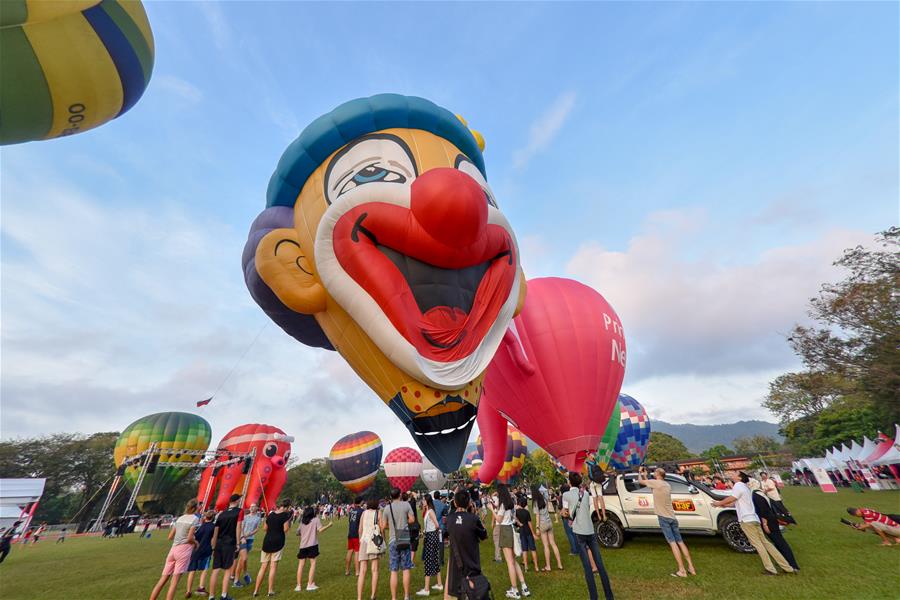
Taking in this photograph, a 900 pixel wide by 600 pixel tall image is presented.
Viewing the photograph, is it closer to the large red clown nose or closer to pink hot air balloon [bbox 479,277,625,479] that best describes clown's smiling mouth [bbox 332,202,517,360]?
the large red clown nose

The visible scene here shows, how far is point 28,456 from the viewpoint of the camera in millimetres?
46625

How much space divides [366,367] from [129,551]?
57.2 ft

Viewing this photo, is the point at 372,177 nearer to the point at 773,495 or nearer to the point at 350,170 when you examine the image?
the point at 350,170

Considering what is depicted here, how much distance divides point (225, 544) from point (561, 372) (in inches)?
334

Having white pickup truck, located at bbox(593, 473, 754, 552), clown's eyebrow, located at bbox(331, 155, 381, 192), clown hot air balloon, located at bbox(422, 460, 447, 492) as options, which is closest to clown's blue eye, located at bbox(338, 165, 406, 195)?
clown's eyebrow, located at bbox(331, 155, 381, 192)

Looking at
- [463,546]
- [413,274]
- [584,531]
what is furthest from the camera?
[413,274]

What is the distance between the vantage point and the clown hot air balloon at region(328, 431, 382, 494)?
25.6 m

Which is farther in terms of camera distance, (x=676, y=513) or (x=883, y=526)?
(x=676, y=513)

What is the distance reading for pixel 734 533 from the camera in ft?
25.0

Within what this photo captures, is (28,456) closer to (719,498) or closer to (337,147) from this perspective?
(337,147)

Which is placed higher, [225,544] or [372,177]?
[372,177]

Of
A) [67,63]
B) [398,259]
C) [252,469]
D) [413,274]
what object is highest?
[398,259]

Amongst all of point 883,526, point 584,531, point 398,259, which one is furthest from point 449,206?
point 883,526

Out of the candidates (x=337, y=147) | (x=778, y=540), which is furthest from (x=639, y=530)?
(x=337, y=147)
